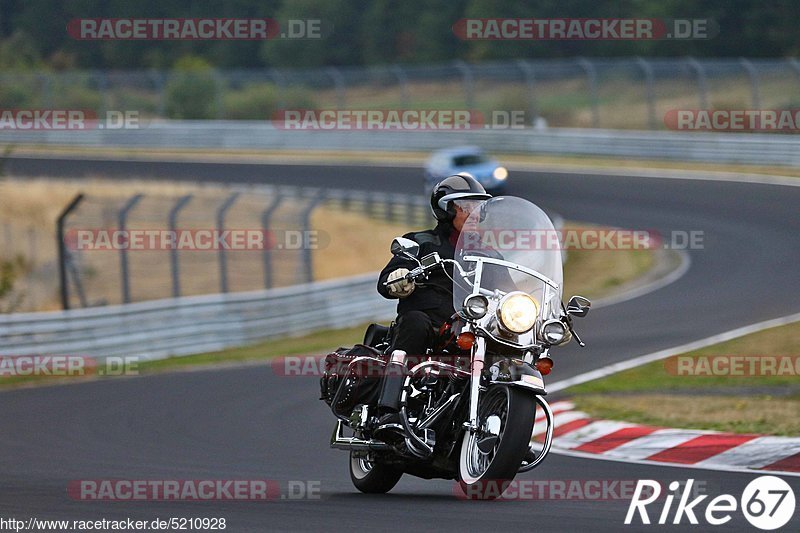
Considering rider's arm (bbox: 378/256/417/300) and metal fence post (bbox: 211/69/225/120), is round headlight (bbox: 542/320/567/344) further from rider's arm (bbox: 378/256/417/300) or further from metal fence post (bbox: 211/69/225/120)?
metal fence post (bbox: 211/69/225/120)

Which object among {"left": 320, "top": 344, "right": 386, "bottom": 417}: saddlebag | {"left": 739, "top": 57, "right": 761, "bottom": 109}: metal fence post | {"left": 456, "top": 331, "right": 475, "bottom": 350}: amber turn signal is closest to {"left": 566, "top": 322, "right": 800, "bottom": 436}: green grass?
{"left": 320, "top": 344, "right": 386, "bottom": 417}: saddlebag

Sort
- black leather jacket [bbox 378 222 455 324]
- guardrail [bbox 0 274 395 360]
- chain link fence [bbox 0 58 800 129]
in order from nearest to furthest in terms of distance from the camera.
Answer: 1. black leather jacket [bbox 378 222 455 324]
2. guardrail [bbox 0 274 395 360]
3. chain link fence [bbox 0 58 800 129]

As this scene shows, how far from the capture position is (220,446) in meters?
10.8

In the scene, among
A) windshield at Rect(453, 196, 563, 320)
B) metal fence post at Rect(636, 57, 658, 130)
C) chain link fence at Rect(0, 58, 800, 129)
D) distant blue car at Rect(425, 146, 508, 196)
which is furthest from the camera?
metal fence post at Rect(636, 57, 658, 130)

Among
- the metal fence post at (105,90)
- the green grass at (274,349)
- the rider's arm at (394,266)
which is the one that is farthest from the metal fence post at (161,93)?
the rider's arm at (394,266)

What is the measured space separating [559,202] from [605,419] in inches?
855

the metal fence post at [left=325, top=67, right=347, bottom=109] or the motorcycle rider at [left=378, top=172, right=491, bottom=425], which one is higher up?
the metal fence post at [left=325, top=67, right=347, bottom=109]

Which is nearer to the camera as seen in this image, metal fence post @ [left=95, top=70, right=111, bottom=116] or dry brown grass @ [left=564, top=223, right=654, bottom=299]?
dry brown grass @ [left=564, top=223, right=654, bottom=299]

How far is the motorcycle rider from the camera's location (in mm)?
7648

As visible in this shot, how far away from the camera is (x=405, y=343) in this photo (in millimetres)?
7727

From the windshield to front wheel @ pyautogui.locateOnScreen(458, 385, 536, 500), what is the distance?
57 cm

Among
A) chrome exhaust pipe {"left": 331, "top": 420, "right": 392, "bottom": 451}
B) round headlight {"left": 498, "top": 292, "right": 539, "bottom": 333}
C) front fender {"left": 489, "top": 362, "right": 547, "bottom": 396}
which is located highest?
round headlight {"left": 498, "top": 292, "right": 539, "bottom": 333}

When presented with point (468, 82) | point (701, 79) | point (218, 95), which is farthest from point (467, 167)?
point (218, 95)

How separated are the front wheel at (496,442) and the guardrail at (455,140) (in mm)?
27876
